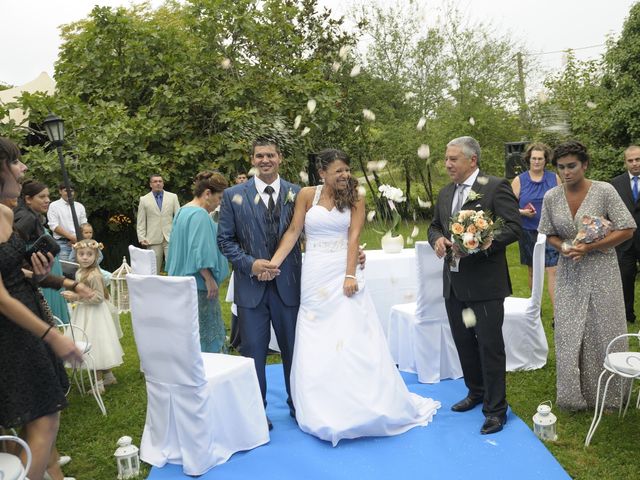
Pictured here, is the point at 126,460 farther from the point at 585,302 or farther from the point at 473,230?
the point at 585,302

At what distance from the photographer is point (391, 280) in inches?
243

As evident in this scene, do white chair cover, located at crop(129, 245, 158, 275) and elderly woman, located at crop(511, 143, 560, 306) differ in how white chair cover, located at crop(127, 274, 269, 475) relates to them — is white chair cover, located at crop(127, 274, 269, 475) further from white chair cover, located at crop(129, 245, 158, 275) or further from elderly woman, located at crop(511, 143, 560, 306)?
elderly woman, located at crop(511, 143, 560, 306)

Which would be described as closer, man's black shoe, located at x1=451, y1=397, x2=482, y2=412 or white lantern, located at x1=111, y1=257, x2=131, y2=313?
man's black shoe, located at x1=451, y1=397, x2=482, y2=412

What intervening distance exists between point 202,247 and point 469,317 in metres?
2.03

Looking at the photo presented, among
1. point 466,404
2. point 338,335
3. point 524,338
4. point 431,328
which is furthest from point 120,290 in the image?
point 466,404

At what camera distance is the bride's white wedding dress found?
4012 mm

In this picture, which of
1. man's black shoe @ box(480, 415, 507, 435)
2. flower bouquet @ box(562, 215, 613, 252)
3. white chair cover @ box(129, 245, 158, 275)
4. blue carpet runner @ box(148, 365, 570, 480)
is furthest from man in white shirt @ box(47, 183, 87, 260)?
flower bouquet @ box(562, 215, 613, 252)

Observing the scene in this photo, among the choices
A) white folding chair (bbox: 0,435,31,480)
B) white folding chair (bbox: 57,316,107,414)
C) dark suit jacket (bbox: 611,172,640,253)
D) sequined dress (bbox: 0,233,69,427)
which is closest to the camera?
white folding chair (bbox: 0,435,31,480)

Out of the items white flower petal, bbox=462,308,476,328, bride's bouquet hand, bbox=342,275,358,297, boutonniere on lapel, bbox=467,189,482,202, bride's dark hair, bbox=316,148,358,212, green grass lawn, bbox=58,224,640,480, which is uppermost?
bride's dark hair, bbox=316,148,358,212

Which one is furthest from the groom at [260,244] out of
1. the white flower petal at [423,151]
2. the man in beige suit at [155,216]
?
the man in beige suit at [155,216]

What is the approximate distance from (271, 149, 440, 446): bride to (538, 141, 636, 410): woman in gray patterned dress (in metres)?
1.03

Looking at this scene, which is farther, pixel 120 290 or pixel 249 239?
pixel 120 290

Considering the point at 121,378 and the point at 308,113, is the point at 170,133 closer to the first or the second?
the point at 308,113

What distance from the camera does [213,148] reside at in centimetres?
1206
